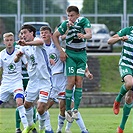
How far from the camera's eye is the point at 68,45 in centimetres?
1562

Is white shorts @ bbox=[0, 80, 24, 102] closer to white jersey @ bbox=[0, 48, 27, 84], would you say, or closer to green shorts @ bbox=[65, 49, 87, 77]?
white jersey @ bbox=[0, 48, 27, 84]

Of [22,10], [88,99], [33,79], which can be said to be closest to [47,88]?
→ [33,79]

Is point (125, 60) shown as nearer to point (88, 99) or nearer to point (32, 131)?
point (32, 131)

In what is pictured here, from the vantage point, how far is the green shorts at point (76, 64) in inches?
606

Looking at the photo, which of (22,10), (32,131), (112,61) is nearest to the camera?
(32,131)

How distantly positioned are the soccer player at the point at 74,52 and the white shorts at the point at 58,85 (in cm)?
49

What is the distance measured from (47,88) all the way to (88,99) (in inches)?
567

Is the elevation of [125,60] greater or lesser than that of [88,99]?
greater

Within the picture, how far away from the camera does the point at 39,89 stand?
47.9ft

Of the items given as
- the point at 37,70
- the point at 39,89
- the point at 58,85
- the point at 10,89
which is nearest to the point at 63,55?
the point at 58,85

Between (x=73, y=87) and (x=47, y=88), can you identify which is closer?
(x=47, y=88)

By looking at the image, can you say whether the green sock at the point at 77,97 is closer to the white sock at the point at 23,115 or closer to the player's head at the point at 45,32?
the white sock at the point at 23,115

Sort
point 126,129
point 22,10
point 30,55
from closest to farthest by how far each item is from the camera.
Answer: point 30,55 < point 126,129 < point 22,10

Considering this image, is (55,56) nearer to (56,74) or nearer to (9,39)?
(56,74)
